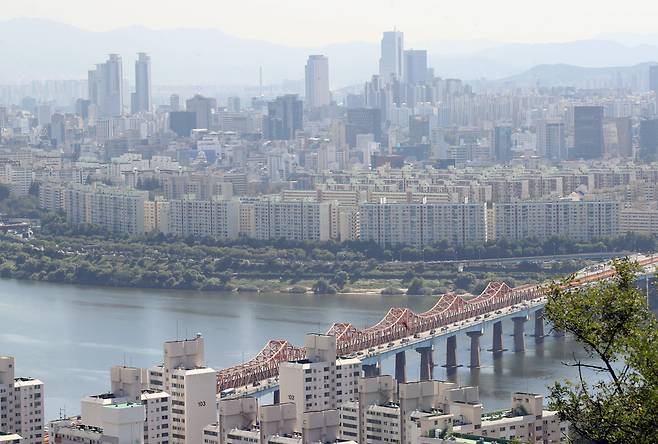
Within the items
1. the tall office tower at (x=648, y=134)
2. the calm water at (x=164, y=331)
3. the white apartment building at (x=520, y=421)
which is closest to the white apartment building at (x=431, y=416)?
the white apartment building at (x=520, y=421)

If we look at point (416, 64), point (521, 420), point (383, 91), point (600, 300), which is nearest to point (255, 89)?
point (416, 64)

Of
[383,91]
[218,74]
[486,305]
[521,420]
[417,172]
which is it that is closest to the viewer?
[521,420]

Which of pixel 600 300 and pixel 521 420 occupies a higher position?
pixel 600 300

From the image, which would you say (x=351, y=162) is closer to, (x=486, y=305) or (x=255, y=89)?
(x=486, y=305)

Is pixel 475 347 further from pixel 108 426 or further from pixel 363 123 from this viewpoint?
pixel 363 123

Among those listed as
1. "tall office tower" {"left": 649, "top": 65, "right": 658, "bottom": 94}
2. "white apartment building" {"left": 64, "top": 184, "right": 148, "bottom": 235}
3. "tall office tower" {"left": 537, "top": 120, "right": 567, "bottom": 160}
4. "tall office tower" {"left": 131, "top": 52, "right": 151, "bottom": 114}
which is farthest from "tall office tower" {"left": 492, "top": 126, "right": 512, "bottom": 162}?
"tall office tower" {"left": 131, "top": 52, "right": 151, "bottom": 114}

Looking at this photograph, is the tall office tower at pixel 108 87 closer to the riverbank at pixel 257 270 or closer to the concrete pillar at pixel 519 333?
the riverbank at pixel 257 270

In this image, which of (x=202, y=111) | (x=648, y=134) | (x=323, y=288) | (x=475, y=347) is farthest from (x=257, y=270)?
(x=202, y=111)
